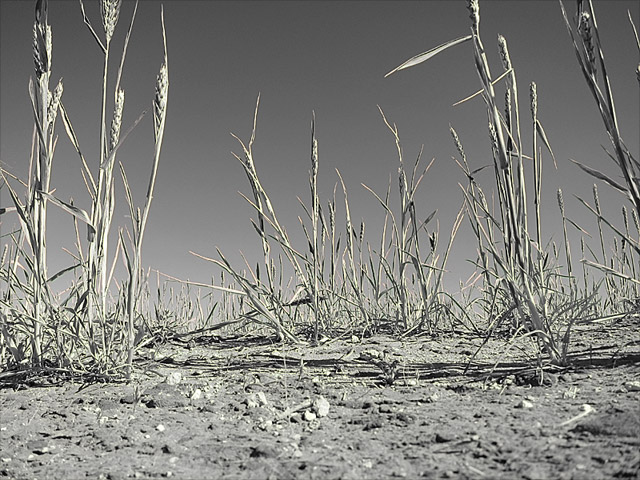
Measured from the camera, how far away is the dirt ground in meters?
0.82

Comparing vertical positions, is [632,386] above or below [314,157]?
below

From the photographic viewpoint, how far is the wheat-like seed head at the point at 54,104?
1428mm

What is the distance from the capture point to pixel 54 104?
1437mm

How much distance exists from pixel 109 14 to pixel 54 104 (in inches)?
12.4

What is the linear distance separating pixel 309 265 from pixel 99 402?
800 mm

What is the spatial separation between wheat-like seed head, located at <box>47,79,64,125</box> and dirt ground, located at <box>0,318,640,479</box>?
2.24 ft

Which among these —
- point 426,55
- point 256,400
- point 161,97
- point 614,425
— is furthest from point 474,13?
point 256,400

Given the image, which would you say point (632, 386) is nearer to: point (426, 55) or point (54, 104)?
point (426, 55)

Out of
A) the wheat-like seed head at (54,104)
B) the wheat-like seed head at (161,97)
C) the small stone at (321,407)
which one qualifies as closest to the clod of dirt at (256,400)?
the small stone at (321,407)

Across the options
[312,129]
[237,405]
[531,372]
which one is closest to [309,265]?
[312,129]

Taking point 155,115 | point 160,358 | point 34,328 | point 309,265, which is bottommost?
point 160,358

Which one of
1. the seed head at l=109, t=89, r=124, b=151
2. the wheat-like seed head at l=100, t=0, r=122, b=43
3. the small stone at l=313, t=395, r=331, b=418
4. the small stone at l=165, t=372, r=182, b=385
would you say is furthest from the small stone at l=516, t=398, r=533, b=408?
the wheat-like seed head at l=100, t=0, r=122, b=43

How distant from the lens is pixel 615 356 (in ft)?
4.21

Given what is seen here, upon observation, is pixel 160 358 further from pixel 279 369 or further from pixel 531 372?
pixel 531 372
